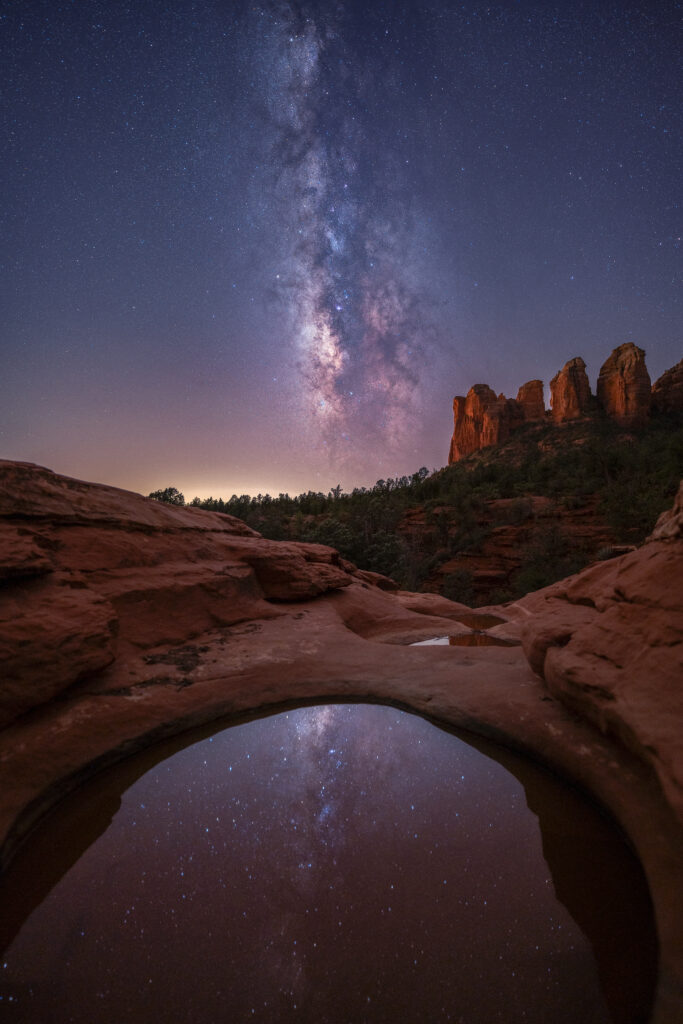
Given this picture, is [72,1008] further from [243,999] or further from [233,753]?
[233,753]

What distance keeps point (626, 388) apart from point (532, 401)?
13613mm

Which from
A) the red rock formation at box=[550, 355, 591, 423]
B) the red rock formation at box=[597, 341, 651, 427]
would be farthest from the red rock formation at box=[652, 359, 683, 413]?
the red rock formation at box=[550, 355, 591, 423]

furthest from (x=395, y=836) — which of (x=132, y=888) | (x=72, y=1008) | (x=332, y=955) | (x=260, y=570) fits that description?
(x=260, y=570)

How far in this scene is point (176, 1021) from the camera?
1487 mm

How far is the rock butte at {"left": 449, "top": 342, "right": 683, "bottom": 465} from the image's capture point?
50688 mm

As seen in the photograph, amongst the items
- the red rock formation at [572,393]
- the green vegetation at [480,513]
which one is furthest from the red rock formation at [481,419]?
the green vegetation at [480,513]

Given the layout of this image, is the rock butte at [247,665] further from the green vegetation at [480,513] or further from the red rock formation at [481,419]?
the red rock formation at [481,419]

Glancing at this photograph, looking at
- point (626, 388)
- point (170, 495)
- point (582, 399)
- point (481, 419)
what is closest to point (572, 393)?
point (582, 399)

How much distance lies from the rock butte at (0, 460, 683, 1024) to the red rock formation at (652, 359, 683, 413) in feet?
204

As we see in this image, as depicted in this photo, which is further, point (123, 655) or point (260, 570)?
point (260, 570)

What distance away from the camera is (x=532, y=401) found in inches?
2482

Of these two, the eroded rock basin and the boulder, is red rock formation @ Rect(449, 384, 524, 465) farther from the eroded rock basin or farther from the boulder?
the eroded rock basin

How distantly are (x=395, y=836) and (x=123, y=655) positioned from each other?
3.68 metres

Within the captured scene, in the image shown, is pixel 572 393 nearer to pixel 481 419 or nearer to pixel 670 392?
pixel 670 392
